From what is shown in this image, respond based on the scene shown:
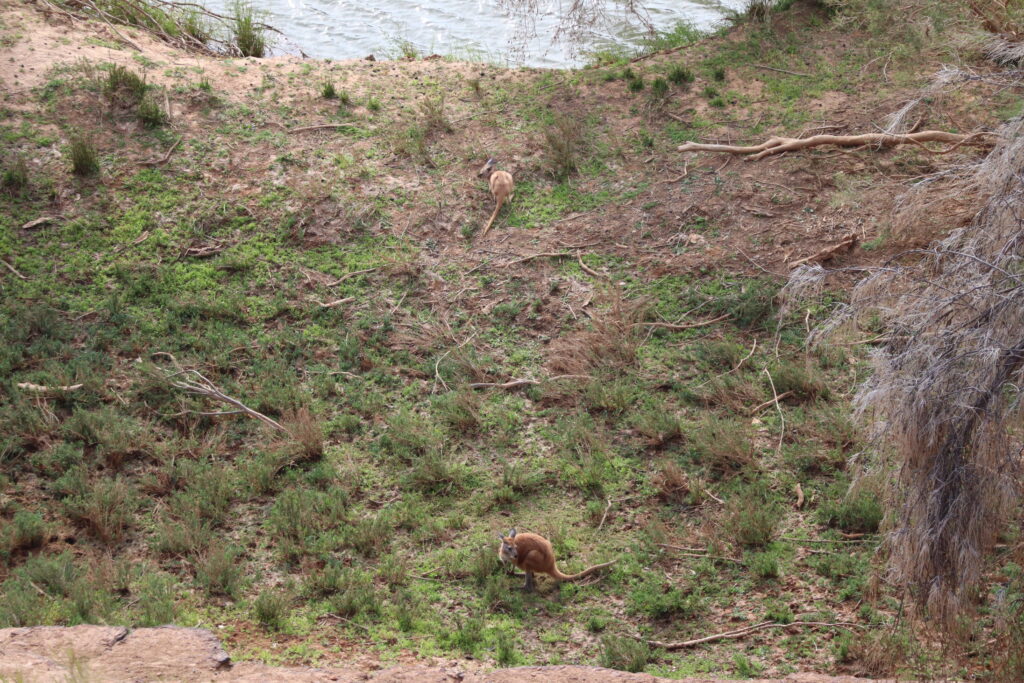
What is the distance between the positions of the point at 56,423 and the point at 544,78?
769 centimetres

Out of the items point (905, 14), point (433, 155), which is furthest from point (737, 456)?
point (905, 14)

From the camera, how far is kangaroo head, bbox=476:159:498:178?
10703 millimetres

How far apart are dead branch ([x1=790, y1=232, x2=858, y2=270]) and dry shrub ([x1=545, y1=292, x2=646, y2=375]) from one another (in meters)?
1.61

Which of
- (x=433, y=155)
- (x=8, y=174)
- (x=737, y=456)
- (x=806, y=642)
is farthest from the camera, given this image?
(x=433, y=155)

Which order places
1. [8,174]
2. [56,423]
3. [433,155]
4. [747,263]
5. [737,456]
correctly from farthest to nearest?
1. [433,155]
2. [8,174]
3. [747,263]
4. [56,423]
5. [737,456]

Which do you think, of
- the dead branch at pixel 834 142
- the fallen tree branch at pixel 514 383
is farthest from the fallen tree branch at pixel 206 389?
the dead branch at pixel 834 142

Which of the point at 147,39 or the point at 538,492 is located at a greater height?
the point at 147,39

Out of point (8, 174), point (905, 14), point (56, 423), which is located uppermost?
point (905, 14)

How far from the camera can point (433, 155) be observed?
11.2 meters

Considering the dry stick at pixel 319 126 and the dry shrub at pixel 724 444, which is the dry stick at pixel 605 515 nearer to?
the dry shrub at pixel 724 444

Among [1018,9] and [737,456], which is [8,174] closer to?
[737,456]

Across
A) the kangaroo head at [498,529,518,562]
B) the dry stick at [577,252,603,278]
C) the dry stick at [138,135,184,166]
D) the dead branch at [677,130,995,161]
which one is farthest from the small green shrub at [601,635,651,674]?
the dry stick at [138,135,184,166]

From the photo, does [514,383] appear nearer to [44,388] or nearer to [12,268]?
[44,388]

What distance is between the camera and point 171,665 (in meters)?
4.66
